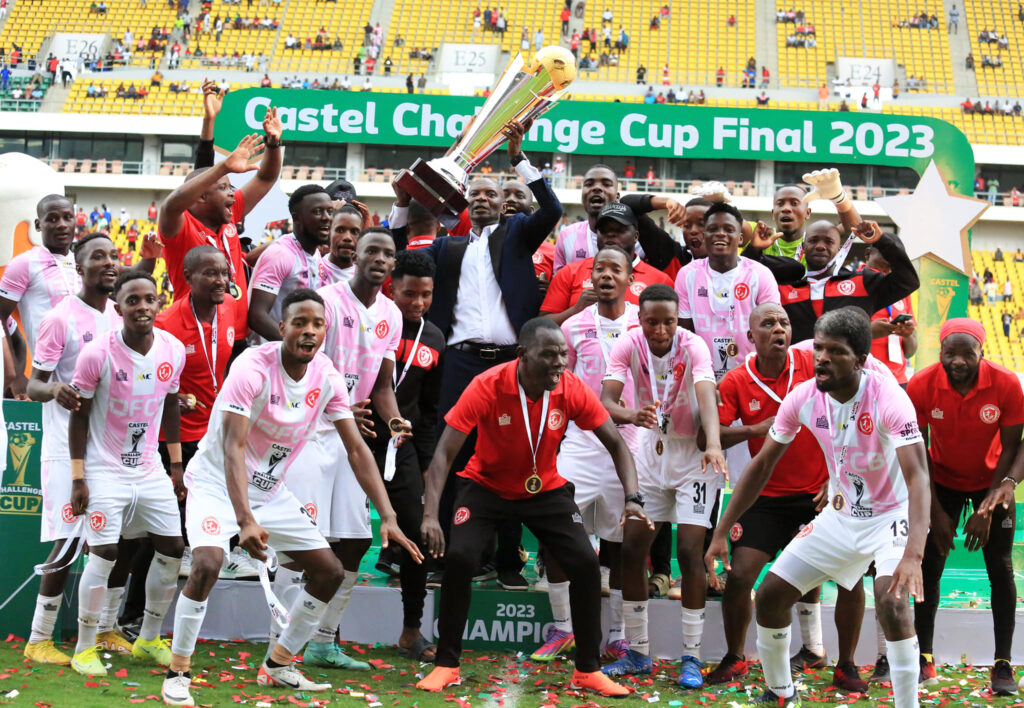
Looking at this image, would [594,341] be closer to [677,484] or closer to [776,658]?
[677,484]

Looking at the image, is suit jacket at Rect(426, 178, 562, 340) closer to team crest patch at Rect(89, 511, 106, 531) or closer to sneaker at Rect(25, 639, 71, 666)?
team crest patch at Rect(89, 511, 106, 531)

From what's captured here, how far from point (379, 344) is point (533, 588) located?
191 centimetres

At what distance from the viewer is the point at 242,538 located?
17.3 feet

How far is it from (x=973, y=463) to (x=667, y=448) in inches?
69.8

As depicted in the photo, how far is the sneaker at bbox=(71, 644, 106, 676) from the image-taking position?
586cm

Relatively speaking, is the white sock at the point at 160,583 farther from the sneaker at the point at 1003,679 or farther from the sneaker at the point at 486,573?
the sneaker at the point at 1003,679

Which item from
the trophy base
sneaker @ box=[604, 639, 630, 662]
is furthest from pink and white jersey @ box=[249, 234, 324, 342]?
sneaker @ box=[604, 639, 630, 662]

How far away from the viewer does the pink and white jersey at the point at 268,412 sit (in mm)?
5598

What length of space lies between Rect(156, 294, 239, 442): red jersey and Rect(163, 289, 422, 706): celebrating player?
3.58 ft

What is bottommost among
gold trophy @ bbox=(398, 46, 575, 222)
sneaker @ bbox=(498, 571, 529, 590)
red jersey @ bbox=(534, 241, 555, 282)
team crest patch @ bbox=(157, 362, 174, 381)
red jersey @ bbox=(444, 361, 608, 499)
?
sneaker @ bbox=(498, 571, 529, 590)

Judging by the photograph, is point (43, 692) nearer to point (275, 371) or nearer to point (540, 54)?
point (275, 371)

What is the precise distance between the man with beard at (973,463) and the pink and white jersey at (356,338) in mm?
3169

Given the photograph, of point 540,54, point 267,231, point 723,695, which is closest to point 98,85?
point 267,231

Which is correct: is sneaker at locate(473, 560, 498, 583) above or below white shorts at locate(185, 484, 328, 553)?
below
